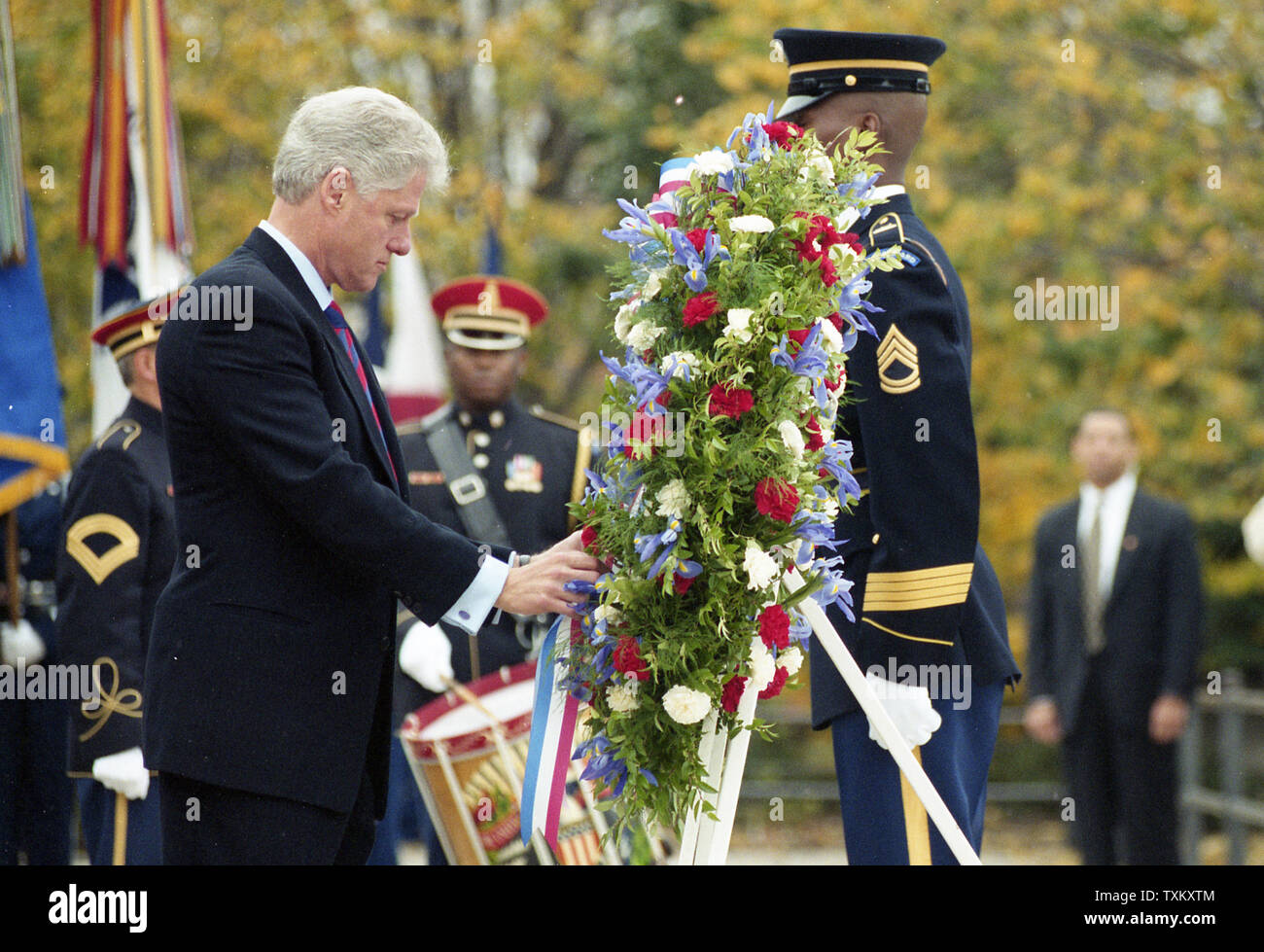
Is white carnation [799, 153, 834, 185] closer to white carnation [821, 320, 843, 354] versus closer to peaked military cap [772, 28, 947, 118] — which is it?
white carnation [821, 320, 843, 354]

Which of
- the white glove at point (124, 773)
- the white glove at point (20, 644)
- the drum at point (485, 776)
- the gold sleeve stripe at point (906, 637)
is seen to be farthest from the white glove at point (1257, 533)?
the white glove at point (20, 644)

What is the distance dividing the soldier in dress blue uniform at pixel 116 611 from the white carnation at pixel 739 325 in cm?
237

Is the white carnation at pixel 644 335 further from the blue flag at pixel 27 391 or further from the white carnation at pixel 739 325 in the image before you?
the blue flag at pixel 27 391

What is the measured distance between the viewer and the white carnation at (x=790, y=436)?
3.27m

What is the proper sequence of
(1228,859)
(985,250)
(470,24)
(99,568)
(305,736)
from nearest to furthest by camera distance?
(305,736), (99,568), (1228,859), (985,250), (470,24)

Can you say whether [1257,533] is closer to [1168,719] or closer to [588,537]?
[1168,719]

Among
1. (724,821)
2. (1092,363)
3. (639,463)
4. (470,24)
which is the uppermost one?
(470,24)

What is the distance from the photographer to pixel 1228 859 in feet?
26.3

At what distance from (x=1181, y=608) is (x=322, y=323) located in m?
5.14

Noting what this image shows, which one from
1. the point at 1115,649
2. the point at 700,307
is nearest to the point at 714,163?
the point at 700,307

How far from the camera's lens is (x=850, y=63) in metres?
4.00

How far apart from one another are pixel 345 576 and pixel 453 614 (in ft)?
0.74

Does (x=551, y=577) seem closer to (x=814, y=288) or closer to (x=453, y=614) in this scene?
(x=453, y=614)

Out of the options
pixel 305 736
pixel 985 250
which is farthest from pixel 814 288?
pixel 985 250
